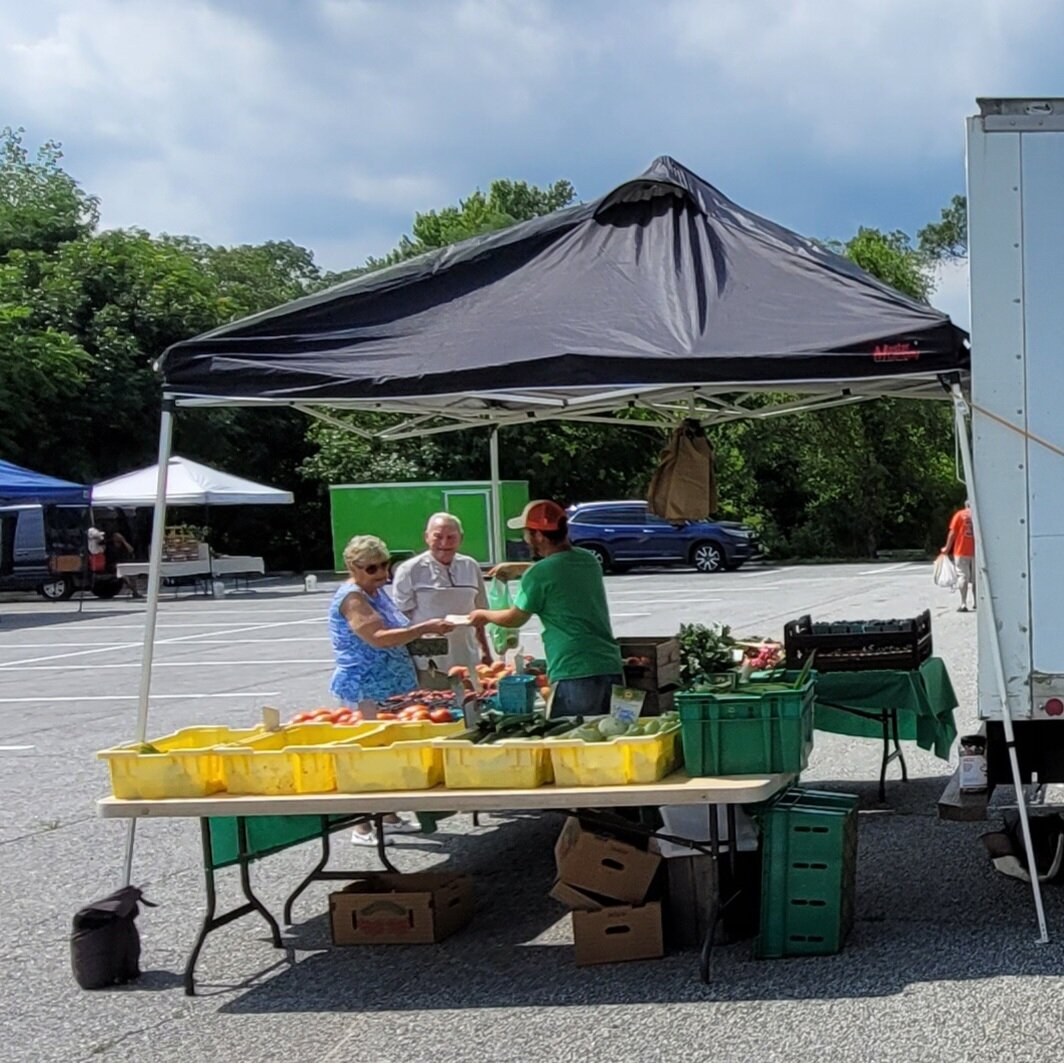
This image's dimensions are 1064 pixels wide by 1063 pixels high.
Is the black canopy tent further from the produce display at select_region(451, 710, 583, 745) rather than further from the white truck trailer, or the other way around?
the produce display at select_region(451, 710, 583, 745)

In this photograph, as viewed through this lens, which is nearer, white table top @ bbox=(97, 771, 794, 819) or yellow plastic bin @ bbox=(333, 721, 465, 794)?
white table top @ bbox=(97, 771, 794, 819)

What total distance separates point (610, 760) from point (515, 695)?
4.21 feet

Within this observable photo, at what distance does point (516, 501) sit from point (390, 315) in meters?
14.4

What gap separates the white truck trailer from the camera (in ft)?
17.8

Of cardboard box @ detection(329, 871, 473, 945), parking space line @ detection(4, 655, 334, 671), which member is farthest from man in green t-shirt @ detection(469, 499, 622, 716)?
parking space line @ detection(4, 655, 334, 671)

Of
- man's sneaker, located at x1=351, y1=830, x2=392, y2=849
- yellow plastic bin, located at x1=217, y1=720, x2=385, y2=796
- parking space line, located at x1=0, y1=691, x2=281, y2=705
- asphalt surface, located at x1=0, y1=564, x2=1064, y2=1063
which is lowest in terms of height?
asphalt surface, located at x1=0, y1=564, x2=1064, y2=1063

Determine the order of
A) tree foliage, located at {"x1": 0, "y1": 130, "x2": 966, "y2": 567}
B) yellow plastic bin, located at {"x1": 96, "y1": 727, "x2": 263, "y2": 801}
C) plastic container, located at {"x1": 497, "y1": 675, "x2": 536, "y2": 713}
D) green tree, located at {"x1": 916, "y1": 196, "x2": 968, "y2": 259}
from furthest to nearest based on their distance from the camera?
green tree, located at {"x1": 916, "y1": 196, "x2": 968, "y2": 259}
tree foliage, located at {"x1": 0, "y1": 130, "x2": 966, "y2": 567}
plastic container, located at {"x1": 497, "y1": 675, "x2": 536, "y2": 713}
yellow plastic bin, located at {"x1": 96, "y1": 727, "x2": 263, "y2": 801}

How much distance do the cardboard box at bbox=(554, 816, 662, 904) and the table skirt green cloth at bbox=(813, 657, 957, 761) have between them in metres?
2.26

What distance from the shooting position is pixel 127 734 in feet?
39.5

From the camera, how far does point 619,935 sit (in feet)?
18.4

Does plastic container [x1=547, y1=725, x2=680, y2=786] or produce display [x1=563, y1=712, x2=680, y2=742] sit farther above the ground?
produce display [x1=563, y1=712, x2=680, y2=742]

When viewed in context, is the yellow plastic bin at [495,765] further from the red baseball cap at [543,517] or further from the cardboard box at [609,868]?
the red baseball cap at [543,517]

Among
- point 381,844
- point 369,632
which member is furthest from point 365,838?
point 369,632

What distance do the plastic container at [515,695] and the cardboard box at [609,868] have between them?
38.5 inches
